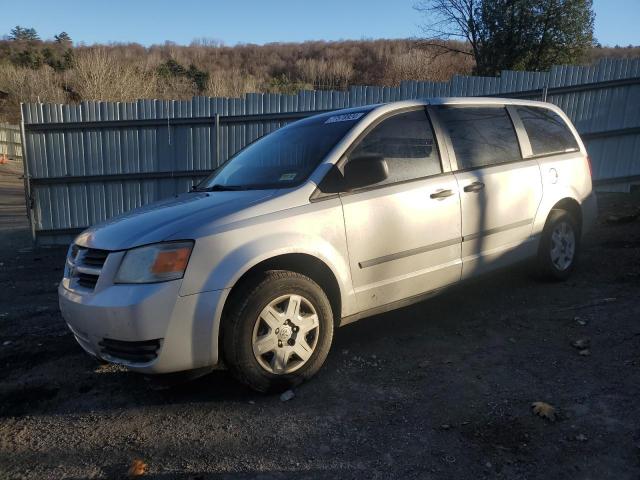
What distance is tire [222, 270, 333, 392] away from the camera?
290 cm

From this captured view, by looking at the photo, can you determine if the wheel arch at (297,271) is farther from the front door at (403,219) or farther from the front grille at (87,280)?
the front grille at (87,280)

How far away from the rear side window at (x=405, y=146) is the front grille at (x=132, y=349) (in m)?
1.80

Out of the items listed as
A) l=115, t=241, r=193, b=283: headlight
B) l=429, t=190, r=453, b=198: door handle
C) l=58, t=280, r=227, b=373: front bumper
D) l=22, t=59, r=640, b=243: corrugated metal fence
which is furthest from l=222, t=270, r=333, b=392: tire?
l=22, t=59, r=640, b=243: corrugated metal fence

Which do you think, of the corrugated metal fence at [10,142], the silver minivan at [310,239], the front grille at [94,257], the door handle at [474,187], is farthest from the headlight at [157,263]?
the corrugated metal fence at [10,142]

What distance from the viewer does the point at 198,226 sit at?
2896 millimetres

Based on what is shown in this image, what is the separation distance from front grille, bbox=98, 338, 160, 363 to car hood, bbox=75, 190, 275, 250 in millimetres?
547

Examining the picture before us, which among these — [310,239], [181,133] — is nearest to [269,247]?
[310,239]

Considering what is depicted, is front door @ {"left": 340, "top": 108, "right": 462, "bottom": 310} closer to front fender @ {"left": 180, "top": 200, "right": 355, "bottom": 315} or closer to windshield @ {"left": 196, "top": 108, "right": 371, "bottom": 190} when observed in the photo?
front fender @ {"left": 180, "top": 200, "right": 355, "bottom": 315}

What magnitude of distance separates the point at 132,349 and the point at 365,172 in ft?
5.92

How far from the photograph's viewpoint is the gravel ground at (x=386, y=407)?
240 cm

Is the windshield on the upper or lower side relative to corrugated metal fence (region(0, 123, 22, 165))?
upper

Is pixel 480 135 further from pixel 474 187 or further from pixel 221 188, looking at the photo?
pixel 221 188

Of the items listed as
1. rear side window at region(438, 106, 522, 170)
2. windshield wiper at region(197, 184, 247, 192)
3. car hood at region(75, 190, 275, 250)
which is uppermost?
rear side window at region(438, 106, 522, 170)

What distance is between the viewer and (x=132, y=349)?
2.82 metres
